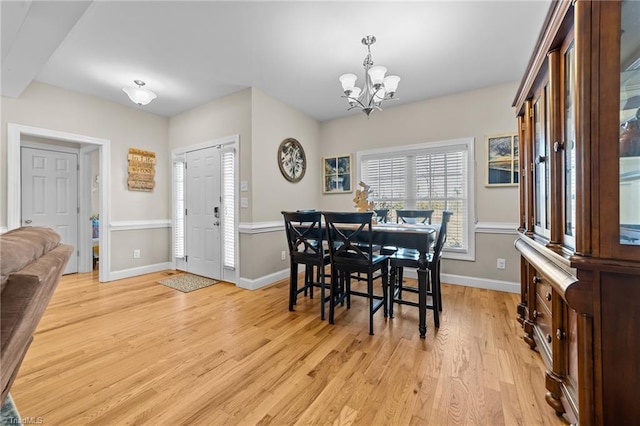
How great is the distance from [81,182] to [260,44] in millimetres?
3943

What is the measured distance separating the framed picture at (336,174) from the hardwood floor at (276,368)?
88.4 inches

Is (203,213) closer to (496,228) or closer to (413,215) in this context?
(413,215)

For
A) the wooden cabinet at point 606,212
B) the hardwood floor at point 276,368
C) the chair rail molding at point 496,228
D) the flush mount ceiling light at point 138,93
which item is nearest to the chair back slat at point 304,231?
the hardwood floor at point 276,368

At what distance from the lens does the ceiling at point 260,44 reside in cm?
202

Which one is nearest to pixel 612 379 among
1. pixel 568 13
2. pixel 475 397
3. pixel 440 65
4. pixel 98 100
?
pixel 475 397

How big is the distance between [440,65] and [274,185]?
246cm

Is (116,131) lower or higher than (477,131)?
higher

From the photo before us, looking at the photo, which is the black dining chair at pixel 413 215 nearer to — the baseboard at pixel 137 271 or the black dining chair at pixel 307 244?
the black dining chair at pixel 307 244

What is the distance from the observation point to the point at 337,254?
→ 7.98 feet

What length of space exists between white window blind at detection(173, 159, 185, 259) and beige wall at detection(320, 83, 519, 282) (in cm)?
318

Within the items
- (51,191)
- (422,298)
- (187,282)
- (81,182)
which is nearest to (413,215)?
(422,298)

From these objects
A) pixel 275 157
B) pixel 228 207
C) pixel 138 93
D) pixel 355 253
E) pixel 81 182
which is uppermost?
pixel 138 93

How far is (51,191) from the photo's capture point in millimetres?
4004

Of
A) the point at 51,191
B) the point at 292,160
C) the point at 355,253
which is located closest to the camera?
the point at 355,253
